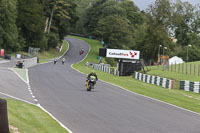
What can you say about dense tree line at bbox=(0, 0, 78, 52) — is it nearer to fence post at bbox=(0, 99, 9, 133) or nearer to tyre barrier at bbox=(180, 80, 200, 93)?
tyre barrier at bbox=(180, 80, 200, 93)

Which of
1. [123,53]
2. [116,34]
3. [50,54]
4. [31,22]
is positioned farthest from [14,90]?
[116,34]

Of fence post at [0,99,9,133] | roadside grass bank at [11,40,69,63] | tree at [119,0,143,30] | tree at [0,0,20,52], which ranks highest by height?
tree at [119,0,143,30]

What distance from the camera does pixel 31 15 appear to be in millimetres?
93250

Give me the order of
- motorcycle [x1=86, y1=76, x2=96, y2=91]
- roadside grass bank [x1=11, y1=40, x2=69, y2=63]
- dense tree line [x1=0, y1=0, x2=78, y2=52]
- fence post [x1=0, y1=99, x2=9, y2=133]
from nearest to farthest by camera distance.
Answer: fence post [x1=0, y1=99, x2=9, y2=133]
motorcycle [x1=86, y1=76, x2=96, y2=91]
dense tree line [x1=0, y1=0, x2=78, y2=52]
roadside grass bank [x1=11, y1=40, x2=69, y2=63]

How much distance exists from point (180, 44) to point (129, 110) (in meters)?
111

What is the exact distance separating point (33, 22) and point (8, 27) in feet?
41.3

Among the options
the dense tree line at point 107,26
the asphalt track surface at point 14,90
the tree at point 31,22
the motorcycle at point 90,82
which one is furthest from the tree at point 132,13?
the asphalt track surface at point 14,90

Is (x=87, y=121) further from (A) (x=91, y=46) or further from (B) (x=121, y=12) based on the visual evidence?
(B) (x=121, y=12)

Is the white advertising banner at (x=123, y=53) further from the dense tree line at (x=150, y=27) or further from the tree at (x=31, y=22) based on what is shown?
the tree at (x=31, y=22)

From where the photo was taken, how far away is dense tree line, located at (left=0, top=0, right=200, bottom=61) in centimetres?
8412

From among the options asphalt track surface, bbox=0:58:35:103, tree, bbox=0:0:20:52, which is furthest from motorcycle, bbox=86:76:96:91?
tree, bbox=0:0:20:52

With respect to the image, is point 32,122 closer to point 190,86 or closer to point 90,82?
point 90,82

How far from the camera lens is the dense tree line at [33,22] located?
81.1 meters

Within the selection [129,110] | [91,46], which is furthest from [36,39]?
[129,110]
